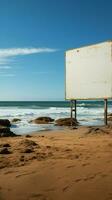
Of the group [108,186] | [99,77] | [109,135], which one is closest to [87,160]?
[108,186]

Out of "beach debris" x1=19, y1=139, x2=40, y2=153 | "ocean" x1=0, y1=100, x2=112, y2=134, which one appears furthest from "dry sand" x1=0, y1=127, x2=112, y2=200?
"ocean" x1=0, y1=100, x2=112, y2=134

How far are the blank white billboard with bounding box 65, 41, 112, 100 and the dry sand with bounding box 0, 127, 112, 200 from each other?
8.11 meters

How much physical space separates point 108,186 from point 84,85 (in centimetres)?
1316

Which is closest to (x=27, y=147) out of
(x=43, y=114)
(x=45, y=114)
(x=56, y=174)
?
(x=56, y=174)

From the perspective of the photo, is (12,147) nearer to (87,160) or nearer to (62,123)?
(87,160)

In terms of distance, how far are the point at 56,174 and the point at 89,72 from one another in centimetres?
1210

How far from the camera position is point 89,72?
18625mm

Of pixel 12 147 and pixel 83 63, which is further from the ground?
pixel 83 63

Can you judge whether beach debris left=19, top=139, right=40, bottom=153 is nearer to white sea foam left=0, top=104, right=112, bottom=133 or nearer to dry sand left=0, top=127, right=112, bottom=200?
dry sand left=0, top=127, right=112, bottom=200

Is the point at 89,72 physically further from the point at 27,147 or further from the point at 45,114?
the point at 45,114

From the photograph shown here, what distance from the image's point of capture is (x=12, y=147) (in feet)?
35.3

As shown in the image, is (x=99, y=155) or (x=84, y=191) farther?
(x=99, y=155)

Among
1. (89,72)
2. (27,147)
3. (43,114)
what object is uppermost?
(89,72)

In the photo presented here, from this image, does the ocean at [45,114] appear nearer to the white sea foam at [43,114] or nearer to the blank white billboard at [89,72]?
the white sea foam at [43,114]
